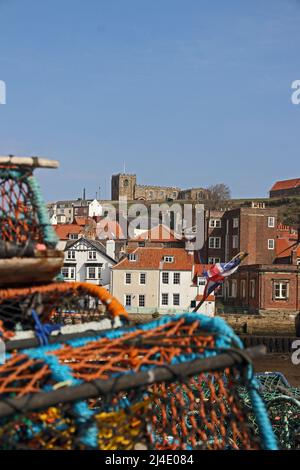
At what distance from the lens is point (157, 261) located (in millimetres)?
38656

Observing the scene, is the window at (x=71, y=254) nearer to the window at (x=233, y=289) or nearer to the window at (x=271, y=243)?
the window at (x=233, y=289)

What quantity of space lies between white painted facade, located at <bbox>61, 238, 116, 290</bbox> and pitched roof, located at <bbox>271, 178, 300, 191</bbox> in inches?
2359

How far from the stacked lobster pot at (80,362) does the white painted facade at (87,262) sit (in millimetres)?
35902

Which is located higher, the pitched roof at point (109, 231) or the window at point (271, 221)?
the window at point (271, 221)

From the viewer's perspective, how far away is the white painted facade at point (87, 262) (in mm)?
39750

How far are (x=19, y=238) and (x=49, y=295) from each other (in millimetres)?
380

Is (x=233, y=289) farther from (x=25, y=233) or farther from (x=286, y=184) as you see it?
(x=286, y=184)

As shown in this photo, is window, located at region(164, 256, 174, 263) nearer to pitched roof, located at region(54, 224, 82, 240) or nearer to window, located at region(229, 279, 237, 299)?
window, located at region(229, 279, 237, 299)

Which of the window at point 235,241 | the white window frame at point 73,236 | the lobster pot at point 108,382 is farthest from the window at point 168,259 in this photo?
the lobster pot at point 108,382

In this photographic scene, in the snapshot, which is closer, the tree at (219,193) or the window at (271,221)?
the window at (271,221)

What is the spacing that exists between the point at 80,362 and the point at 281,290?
37.7 meters

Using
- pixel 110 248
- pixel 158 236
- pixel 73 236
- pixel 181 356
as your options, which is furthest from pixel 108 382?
pixel 158 236

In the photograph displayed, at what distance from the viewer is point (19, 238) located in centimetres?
389

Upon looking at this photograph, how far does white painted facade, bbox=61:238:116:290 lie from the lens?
3975 centimetres
